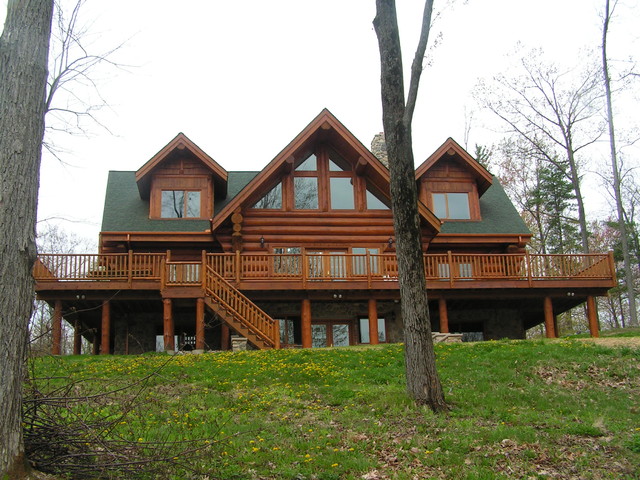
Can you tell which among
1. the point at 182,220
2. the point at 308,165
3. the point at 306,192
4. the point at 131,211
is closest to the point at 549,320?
the point at 306,192

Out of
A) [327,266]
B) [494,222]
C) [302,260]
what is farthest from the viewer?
[494,222]

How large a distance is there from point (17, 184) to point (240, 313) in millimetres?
13425

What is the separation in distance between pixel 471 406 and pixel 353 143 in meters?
14.1

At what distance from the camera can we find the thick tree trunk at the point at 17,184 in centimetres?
667

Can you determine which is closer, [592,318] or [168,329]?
[168,329]

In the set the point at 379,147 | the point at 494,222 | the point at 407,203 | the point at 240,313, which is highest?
Answer: the point at 379,147

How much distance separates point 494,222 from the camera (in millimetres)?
27406

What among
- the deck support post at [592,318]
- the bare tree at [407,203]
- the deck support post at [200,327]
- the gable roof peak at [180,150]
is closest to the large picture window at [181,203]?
the gable roof peak at [180,150]

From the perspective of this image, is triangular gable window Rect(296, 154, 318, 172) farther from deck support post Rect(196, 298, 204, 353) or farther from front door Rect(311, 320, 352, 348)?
deck support post Rect(196, 298, 204, 353)

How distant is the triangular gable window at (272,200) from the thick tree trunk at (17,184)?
17203 mm

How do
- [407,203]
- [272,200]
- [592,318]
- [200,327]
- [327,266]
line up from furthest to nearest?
[272,200], [592,318], [327,266], [200,327], [407,203]

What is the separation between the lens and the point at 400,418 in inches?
436

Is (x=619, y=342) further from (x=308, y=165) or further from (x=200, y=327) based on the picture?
(x=308, y=165)

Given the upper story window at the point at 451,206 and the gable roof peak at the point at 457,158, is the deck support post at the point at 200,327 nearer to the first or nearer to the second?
the gable roof peak at the point at 457,158
